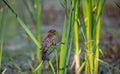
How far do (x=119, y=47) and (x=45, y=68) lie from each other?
74.2 inches

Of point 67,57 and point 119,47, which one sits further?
point 119,47

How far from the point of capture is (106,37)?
6.99 meters

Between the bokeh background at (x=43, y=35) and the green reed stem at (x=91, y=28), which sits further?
the bokeh background at (x=43, y=35)

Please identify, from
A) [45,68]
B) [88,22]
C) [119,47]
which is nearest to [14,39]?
[119,47]

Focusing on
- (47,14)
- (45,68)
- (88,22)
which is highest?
(47,14)

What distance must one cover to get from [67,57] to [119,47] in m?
2.95

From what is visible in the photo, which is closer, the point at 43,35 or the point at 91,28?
the point at 91,28

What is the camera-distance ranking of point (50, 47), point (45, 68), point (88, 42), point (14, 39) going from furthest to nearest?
1. point (14, 39)
2. point (45, 68)
3. point (88, 42)
4. point (50, 47)

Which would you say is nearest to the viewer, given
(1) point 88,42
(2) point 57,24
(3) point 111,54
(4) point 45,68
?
(1) point 88,42

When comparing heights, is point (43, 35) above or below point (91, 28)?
above

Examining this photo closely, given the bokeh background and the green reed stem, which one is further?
the bokeh background

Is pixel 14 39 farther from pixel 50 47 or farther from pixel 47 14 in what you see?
pixel 50 47

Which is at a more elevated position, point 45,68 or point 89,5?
point 89,5

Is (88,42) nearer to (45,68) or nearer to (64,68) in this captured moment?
(64,68)
